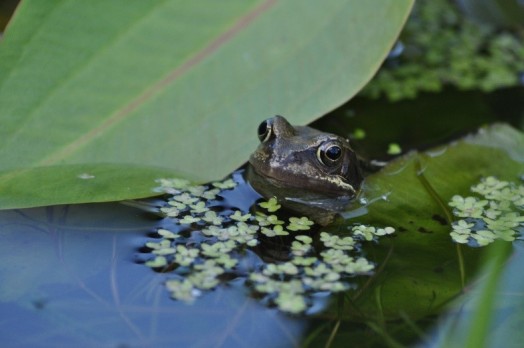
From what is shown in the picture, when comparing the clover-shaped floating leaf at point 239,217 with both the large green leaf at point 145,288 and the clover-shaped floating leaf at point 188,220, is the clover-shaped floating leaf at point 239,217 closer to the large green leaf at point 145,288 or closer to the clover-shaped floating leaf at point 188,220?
the clover-shaped floating leaf at point 188,220

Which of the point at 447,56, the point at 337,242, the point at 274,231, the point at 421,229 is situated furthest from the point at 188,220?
the point at 447,56

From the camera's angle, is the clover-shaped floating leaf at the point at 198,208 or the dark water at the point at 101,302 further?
the clover-shaped floating leaf at the point at 198,208

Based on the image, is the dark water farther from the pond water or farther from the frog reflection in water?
the frog reflection in water

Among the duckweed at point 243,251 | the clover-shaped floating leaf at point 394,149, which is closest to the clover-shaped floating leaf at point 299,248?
the duckweed at point 243,251

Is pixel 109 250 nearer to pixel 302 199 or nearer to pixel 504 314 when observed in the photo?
pixel 302 199

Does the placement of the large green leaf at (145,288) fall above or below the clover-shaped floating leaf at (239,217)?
below
